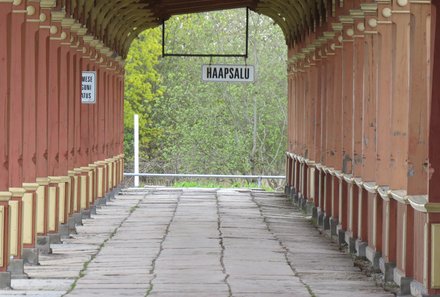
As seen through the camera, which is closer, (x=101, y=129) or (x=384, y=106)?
(x=384, y=106)

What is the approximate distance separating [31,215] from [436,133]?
20.9 ft

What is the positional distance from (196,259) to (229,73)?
15.9 metres

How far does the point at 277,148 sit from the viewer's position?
5912cm

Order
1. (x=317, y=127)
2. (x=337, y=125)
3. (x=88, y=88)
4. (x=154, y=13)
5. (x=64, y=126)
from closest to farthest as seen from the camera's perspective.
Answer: (x=64, y=126), (x=337, y=125), (x=88, y=88), (x=317, y=127), (x=154, y=13)

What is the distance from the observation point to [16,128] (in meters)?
16.6

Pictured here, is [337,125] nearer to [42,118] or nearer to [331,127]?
[331,127]

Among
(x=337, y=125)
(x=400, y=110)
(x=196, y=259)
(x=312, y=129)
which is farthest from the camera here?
(x=312, y=129)

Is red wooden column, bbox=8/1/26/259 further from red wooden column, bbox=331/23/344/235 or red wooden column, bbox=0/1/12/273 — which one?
red wooden column, bbox=331/23/344/235

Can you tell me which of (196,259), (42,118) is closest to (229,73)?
(42,118)

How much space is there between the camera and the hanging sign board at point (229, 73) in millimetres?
33625

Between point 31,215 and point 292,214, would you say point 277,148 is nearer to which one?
point 292,214

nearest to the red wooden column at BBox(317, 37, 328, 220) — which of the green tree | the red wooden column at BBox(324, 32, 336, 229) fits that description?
the red wooden column at BBox(324, 32, 336, 229)

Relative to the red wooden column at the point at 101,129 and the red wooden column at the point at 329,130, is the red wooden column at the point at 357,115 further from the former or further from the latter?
the red wooden column at the point at 101,129

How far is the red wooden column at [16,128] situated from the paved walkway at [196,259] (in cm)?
55
